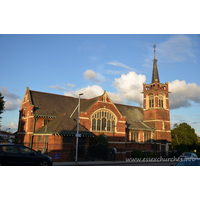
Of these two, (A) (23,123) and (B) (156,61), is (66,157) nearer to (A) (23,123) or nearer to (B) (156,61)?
(A) (23,123)

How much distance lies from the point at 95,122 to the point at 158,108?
63.7 feet

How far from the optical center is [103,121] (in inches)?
1356

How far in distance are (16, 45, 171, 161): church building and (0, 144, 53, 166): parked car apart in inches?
484

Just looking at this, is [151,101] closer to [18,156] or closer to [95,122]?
[95,122]

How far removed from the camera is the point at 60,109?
35.3 m

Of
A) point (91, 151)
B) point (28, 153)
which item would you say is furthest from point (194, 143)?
point (28, 153)

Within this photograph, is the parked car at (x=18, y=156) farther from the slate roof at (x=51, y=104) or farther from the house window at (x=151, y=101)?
→ the house window at (x=151, y=101)

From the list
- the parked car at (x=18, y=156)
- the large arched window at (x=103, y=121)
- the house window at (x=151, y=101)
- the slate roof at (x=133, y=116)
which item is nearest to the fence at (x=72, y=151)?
the large arched window at (x=103, y=121)

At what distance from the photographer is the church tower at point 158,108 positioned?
150ft

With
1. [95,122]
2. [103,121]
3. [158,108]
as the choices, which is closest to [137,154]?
[103,121]

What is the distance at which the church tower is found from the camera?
4562 cm

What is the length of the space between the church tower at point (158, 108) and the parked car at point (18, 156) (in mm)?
36296

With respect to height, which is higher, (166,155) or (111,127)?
(111,127)

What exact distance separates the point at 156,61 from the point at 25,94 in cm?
3395
